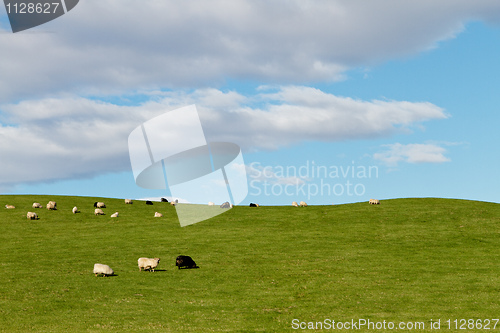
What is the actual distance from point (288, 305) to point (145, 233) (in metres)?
26.3

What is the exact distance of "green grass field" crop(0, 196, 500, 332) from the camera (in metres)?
24.6

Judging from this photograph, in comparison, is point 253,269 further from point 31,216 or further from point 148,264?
point 31,216

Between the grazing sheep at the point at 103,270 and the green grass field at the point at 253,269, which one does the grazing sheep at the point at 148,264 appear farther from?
the grazing sheep at the point at 103,270

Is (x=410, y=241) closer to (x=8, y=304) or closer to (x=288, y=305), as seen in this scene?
(x=288, y=305)

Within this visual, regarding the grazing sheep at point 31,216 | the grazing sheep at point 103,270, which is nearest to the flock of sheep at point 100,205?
the grazing sheep at point 31,216

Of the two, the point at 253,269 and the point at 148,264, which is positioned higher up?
the point at 148,264

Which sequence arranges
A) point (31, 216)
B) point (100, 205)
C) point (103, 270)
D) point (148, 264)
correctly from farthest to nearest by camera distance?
point (100, 205), point (31, 216), point (148, 264), point (103, 270)

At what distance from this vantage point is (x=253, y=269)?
1391 inches

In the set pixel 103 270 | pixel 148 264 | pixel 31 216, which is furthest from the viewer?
pixel 31 216

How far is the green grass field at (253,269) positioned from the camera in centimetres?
2459

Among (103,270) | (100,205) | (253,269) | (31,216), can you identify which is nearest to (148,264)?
(103,270)

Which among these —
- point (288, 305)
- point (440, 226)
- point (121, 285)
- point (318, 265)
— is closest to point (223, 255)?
point (318, 265)

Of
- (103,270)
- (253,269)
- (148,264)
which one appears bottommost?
(253,269)

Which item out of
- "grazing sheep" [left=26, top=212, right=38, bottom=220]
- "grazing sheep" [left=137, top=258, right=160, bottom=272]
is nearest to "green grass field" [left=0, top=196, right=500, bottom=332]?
"grazing sheep" [left=137, top=258, right=160, bottom=272]
